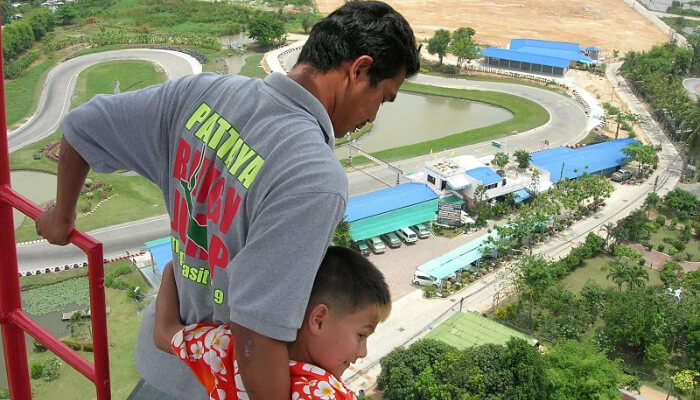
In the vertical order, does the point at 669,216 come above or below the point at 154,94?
below

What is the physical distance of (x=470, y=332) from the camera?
10.9m

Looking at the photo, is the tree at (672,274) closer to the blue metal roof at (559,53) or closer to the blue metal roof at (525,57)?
the blue metal roof at (525,57)

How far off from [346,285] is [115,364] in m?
9.61

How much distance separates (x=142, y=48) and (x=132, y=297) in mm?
20699

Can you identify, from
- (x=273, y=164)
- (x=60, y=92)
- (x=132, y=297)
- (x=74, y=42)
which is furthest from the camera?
(x=74, y=42)

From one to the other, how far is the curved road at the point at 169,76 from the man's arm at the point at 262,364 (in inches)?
513

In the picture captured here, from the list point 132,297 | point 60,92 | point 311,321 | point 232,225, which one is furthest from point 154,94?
point 60,92

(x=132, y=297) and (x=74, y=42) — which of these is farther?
(x=74, y=42)

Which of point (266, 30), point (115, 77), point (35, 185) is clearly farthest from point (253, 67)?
point (35, 185)

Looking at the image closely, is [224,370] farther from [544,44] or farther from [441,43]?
[544,44]

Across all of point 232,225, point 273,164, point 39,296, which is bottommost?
point 39,296

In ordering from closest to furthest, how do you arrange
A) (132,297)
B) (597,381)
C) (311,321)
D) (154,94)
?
(311,321) → (154,94) → (597,381) → (132,297)

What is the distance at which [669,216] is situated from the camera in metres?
16.2

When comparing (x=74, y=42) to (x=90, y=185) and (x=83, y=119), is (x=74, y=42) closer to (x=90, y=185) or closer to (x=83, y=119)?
(x=90, y=185)
